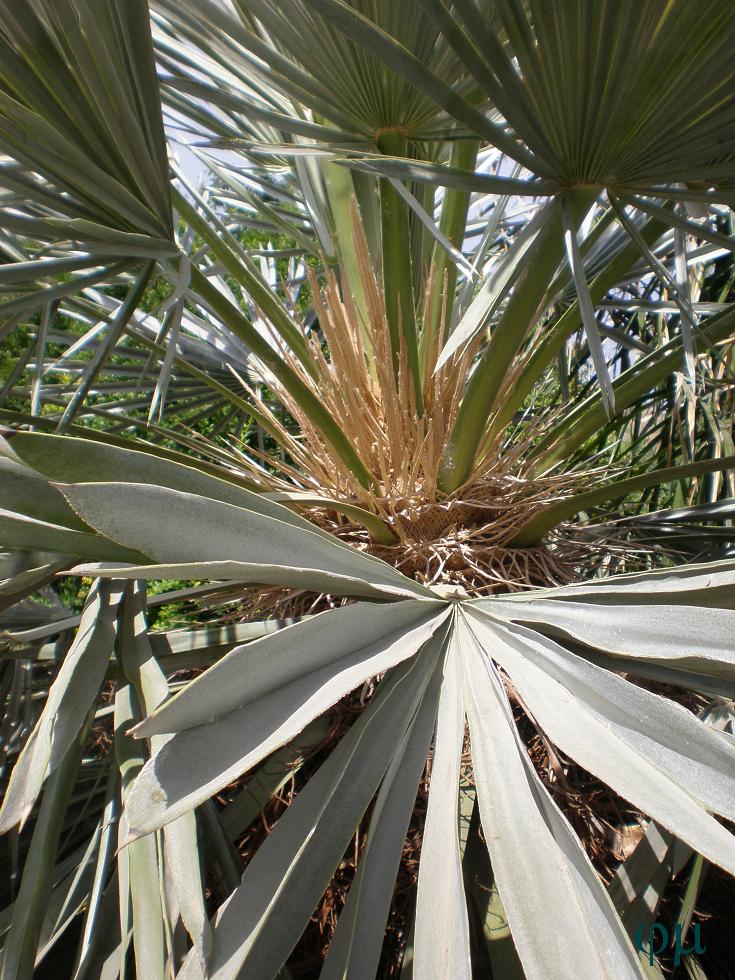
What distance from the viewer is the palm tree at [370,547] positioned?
1.44 feet

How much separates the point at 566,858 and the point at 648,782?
2.8 inches

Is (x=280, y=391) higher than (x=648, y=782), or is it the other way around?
(x=280, y=391)

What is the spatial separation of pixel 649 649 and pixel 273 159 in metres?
1.44

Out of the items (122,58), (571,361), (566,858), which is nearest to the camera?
(566,858)

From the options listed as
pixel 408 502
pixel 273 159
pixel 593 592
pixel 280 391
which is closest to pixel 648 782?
pixel 593 592

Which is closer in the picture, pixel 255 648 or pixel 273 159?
pixel 255 648

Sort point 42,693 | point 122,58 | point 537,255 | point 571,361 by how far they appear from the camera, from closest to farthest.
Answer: point 122,58 → point 537,255 → point 42,693 → point 571,361

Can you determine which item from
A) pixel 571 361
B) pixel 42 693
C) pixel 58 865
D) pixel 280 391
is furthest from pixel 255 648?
pixel 571 361

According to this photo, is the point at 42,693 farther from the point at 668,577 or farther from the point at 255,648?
the point at 668,577

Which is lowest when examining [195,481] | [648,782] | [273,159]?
[648,782]

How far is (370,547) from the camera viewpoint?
0.98 metres

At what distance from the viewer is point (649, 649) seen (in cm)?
50

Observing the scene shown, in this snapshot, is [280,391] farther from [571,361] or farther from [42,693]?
[571,361]

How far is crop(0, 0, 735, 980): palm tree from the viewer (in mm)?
440
